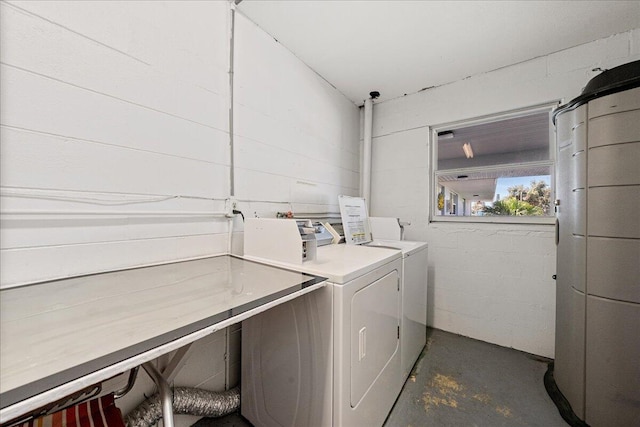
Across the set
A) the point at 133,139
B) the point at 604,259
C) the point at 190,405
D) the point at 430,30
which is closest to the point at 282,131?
the point at 133,139

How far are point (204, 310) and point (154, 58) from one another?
1.39 metres

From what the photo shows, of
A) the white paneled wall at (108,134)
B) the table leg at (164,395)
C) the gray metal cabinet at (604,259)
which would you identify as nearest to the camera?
the table leg at (164,395)

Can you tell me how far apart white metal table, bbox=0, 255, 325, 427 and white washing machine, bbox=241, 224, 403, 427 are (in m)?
0.18

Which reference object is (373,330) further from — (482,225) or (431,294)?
(482,225)

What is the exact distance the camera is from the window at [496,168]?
2271 mm

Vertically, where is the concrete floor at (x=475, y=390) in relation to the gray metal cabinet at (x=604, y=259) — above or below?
below

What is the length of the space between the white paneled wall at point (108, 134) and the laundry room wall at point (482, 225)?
6.62 feet

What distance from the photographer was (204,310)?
755 millimetres

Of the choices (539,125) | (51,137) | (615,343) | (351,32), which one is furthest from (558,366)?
(51,137)

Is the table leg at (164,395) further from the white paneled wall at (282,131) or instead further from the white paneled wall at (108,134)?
the white paneled wall at (282,131)

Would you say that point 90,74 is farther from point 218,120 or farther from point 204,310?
point 204,310

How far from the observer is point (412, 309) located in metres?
1.94

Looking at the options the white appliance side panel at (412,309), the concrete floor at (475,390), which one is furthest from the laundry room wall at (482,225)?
the white appliance side panel at (412,309)

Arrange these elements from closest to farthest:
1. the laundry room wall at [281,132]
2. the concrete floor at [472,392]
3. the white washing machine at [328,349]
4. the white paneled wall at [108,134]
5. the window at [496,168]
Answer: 1. the white paneled wall at [108,134]
2. the white washing machine at [328,349]
3. the concrete floor at [472,392]
4. the laundry room wall at [281,132]
5. the window at [496,168]
